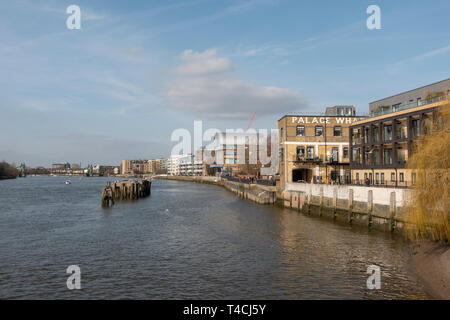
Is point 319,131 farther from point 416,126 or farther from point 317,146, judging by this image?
point 416,126

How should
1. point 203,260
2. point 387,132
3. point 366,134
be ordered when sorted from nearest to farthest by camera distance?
point 203,260, point 387,132, point 366,134

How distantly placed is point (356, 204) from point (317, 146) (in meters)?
24.4

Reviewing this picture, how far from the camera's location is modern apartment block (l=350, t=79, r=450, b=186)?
41.2m

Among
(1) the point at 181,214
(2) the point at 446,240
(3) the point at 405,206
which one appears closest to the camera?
(2) the point at 446,240

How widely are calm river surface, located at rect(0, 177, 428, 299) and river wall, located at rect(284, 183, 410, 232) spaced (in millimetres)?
1885

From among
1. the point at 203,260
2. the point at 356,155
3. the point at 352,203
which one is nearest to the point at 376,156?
the point at 356,155

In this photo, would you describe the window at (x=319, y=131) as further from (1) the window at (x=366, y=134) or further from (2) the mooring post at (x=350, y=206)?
(2) the mooring post at (x=350, y=206)

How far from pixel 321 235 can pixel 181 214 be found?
2164 centimetres

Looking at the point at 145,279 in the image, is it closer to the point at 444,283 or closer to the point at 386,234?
the point at 444,283

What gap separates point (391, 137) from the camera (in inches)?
1805

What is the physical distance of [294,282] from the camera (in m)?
17.8

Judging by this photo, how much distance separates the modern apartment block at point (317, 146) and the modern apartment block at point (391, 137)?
147 inches

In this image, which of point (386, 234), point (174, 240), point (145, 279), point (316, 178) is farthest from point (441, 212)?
point (316, 178)

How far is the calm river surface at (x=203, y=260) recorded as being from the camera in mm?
16766
